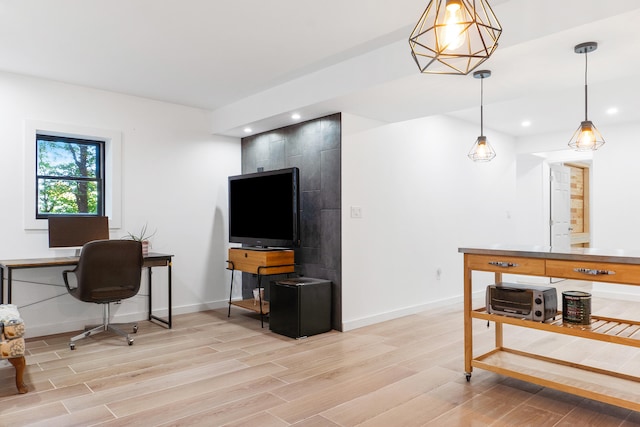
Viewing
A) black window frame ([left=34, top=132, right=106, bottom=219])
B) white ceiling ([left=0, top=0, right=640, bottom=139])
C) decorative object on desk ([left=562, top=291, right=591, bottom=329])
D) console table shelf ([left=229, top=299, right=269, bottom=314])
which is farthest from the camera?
console table shelf ([left=229, top=299, right=269, bottom=314])

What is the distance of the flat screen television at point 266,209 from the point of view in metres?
4.16

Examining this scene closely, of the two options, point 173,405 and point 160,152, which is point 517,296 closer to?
point 173,405

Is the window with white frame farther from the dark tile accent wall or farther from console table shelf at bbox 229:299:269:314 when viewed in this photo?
the dark tile accent wall

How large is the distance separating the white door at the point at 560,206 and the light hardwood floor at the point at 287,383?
148 inches

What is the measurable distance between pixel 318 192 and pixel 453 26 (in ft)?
10.1

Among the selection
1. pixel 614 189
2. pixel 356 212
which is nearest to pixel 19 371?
pixel 356 212

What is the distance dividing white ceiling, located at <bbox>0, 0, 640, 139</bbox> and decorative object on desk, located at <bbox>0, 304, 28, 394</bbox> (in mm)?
2010

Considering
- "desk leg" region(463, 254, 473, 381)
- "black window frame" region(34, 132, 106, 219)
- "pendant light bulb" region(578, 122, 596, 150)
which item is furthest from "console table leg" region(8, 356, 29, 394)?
"pendant light bulb" region(578, 122, 596, 150)

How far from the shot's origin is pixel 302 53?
344cm

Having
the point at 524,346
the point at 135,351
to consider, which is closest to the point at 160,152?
the point at 135,351

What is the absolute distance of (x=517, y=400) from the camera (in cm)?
251

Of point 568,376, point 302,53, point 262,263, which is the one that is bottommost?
point 568,376

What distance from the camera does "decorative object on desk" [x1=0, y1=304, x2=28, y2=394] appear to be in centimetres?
263

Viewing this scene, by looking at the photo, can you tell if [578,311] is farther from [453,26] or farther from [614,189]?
[614,189]
